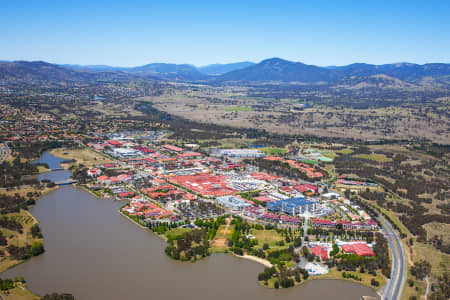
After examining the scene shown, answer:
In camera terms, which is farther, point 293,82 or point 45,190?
point 293,82

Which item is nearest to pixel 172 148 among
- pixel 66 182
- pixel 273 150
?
pixel 273 150

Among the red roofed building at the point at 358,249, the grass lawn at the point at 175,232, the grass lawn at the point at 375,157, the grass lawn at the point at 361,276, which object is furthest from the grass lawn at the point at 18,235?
the grass lawn at the point at 375,157

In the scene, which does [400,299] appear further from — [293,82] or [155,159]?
[293,82]

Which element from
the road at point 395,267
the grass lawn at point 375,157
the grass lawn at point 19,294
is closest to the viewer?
the grass lawn at point 19,294

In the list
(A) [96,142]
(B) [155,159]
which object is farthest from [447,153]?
(A) [96,142]

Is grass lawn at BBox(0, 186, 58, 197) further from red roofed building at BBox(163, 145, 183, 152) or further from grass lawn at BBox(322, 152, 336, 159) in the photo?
grass lawn at BBox(322, 152, 336, 159)

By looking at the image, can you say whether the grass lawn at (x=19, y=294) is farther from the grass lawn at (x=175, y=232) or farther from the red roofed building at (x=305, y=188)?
the red roofed building at (x=305, y=188)
